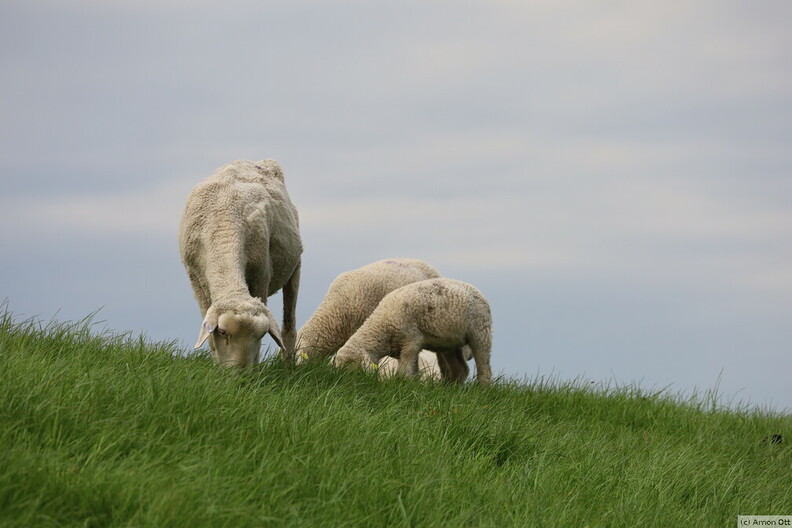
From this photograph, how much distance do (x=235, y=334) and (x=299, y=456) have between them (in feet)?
7.94

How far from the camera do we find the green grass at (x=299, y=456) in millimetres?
3807

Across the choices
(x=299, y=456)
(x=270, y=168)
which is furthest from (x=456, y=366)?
(x=299, y=456)

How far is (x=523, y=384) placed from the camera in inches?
376

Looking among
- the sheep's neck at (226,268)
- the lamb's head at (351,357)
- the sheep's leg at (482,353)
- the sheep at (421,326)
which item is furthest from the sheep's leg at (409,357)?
the sheep's neck at (226,268)

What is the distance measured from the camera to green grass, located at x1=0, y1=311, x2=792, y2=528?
3.81 m

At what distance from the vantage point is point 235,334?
6906 millimetres

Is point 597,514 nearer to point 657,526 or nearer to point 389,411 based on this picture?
point 657,526

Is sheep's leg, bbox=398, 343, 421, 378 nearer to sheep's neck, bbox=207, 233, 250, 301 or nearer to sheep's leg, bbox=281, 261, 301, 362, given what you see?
sheep's leg, bbox=281, 261, 301, 362

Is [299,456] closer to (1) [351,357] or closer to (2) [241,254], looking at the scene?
(2) [241,254]

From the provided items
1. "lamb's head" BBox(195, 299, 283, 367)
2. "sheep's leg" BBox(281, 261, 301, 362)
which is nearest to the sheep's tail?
"sheep's leg" BBox(281, 261, 301, 362)

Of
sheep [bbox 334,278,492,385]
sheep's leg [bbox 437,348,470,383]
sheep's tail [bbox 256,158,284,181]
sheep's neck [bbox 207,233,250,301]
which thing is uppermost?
sheep's tail [bbox 256,158,284,181]

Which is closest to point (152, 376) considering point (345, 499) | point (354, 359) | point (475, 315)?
point (345, 499)

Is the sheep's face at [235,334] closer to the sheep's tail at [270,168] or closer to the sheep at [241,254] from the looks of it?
the sheep at [241,254]

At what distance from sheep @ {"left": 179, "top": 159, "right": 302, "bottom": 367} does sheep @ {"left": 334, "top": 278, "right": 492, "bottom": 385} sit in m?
1.05
